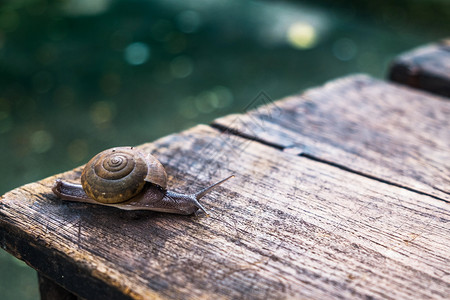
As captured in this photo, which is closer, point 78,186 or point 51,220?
point 51,220

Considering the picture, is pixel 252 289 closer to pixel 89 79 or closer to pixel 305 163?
pixel 305 163

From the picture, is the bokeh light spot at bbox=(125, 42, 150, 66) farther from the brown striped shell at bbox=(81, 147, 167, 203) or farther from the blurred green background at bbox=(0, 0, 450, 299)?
the brown striped shell at bbox=(81, 147, 167, 203)

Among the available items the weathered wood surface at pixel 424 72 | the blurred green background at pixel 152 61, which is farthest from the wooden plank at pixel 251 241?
the blurred green background at pixel 152 61

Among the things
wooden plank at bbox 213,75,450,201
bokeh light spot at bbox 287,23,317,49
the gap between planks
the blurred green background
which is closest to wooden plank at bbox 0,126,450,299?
the gap between planks

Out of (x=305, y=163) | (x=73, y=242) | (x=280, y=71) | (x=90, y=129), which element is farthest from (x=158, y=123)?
(x=73, y=242)

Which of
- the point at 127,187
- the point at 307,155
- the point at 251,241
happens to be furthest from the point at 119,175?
the point at 307,155

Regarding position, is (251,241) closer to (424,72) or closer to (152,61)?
(424,72)
